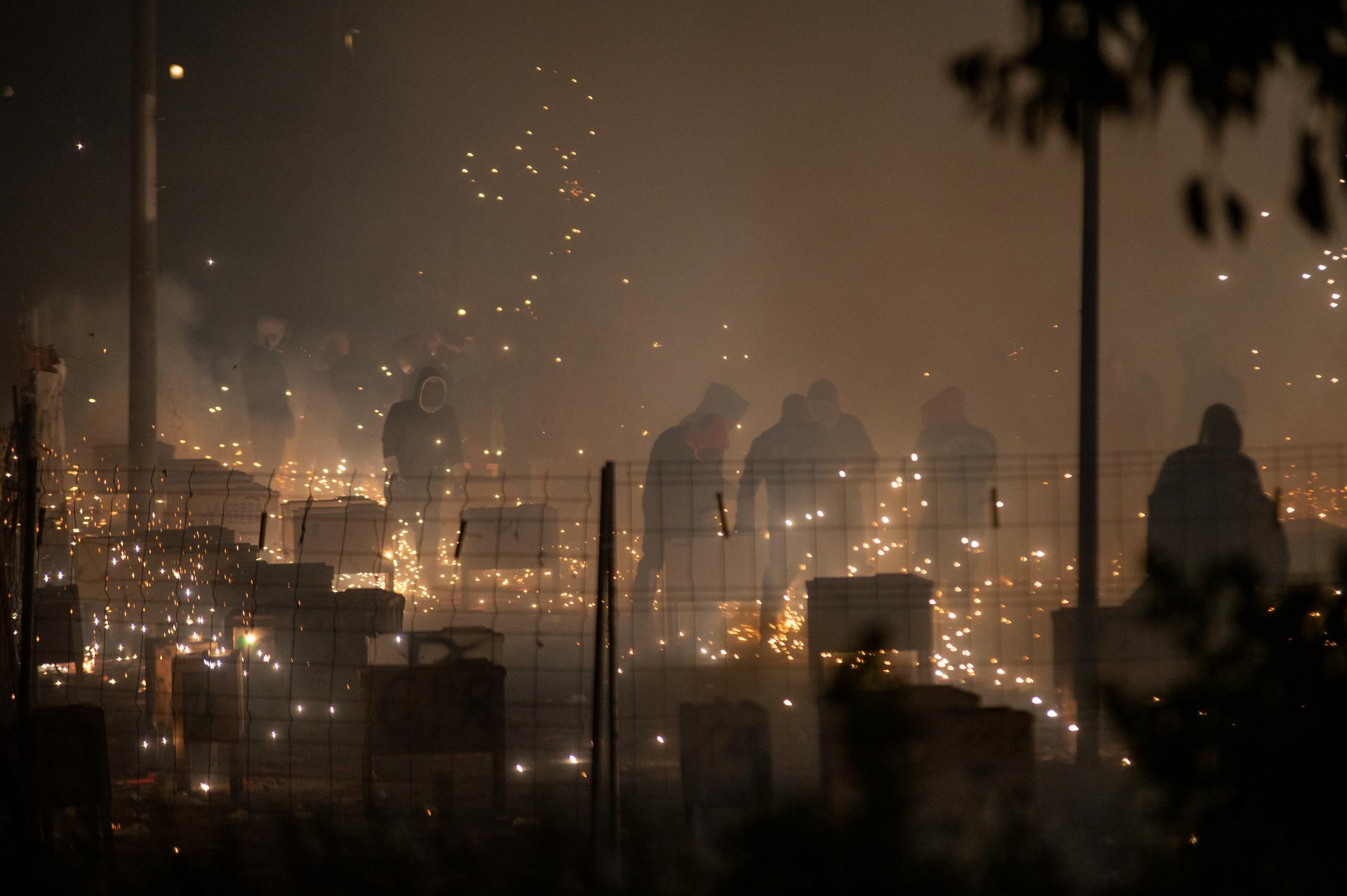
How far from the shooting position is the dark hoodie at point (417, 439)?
12562 mm

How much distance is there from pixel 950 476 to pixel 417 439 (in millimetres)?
5753

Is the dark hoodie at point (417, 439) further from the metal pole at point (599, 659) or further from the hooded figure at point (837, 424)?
the metal pole at point (599, 659)

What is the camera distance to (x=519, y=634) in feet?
24.6

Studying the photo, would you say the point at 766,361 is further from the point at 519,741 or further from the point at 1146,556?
the point at 1146,556

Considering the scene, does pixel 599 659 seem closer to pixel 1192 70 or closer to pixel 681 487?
pixel 1192 70

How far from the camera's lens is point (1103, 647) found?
19.9 ft

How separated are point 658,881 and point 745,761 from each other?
3.59 meters

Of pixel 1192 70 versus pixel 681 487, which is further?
pixel 681 487

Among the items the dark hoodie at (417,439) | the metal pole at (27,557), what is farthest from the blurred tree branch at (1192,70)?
the dark hoodie at (417,439)

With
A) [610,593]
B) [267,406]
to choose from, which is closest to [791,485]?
[610,593]

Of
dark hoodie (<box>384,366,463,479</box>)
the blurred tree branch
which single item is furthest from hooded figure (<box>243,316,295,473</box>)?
the blurred tree branch

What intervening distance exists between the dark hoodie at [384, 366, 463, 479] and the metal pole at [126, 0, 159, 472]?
3.16 meters

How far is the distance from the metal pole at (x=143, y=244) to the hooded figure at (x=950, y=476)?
257 inches

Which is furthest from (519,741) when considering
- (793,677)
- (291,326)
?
(291,326)
